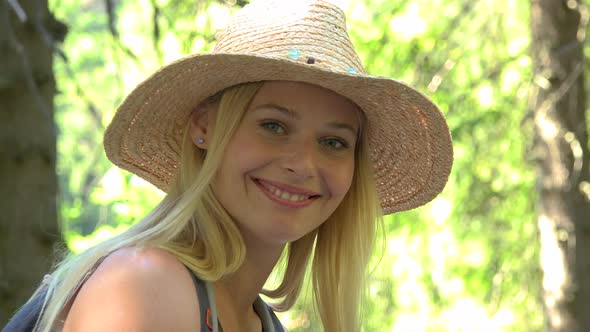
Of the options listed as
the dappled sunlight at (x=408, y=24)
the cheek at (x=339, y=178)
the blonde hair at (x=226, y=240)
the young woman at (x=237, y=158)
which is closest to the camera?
the young woman at (x=237, y=158)

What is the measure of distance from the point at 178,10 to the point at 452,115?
2197 millimetres

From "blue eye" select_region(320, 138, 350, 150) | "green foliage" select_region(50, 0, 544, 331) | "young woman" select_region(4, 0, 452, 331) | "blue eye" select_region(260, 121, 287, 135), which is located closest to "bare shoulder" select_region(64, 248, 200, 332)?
"young woman" select_region(4, 0, 452, 331)

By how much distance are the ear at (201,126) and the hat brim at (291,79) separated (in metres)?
0.03

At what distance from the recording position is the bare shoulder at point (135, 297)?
2.14 m

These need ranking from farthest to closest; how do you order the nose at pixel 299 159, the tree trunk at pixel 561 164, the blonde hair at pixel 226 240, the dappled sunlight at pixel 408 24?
the dappled sunlight at pixel 408 24
the tree trunk at pixel 561 164
the nose at pixel 299 159
the blonde hair at pixel 226 240

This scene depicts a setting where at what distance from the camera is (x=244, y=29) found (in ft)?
8.67

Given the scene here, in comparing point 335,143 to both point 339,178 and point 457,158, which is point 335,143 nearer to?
point 339,178

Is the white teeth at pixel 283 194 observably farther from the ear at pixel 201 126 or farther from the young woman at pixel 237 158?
the ear at pixel 201 126

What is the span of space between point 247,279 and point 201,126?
48 cm

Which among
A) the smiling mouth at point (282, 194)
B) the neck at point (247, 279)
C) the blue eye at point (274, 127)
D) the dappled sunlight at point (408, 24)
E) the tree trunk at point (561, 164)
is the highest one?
the dappled sunlight at point (408, 24)

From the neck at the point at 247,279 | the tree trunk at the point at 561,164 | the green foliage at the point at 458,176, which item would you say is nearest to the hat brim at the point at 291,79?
the neck at the point at 247,279

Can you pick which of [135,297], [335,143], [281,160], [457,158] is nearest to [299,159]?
[281,160]

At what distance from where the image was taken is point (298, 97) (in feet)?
8.46

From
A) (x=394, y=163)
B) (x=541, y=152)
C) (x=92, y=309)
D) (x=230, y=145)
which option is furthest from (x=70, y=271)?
(x=541, y=152)
